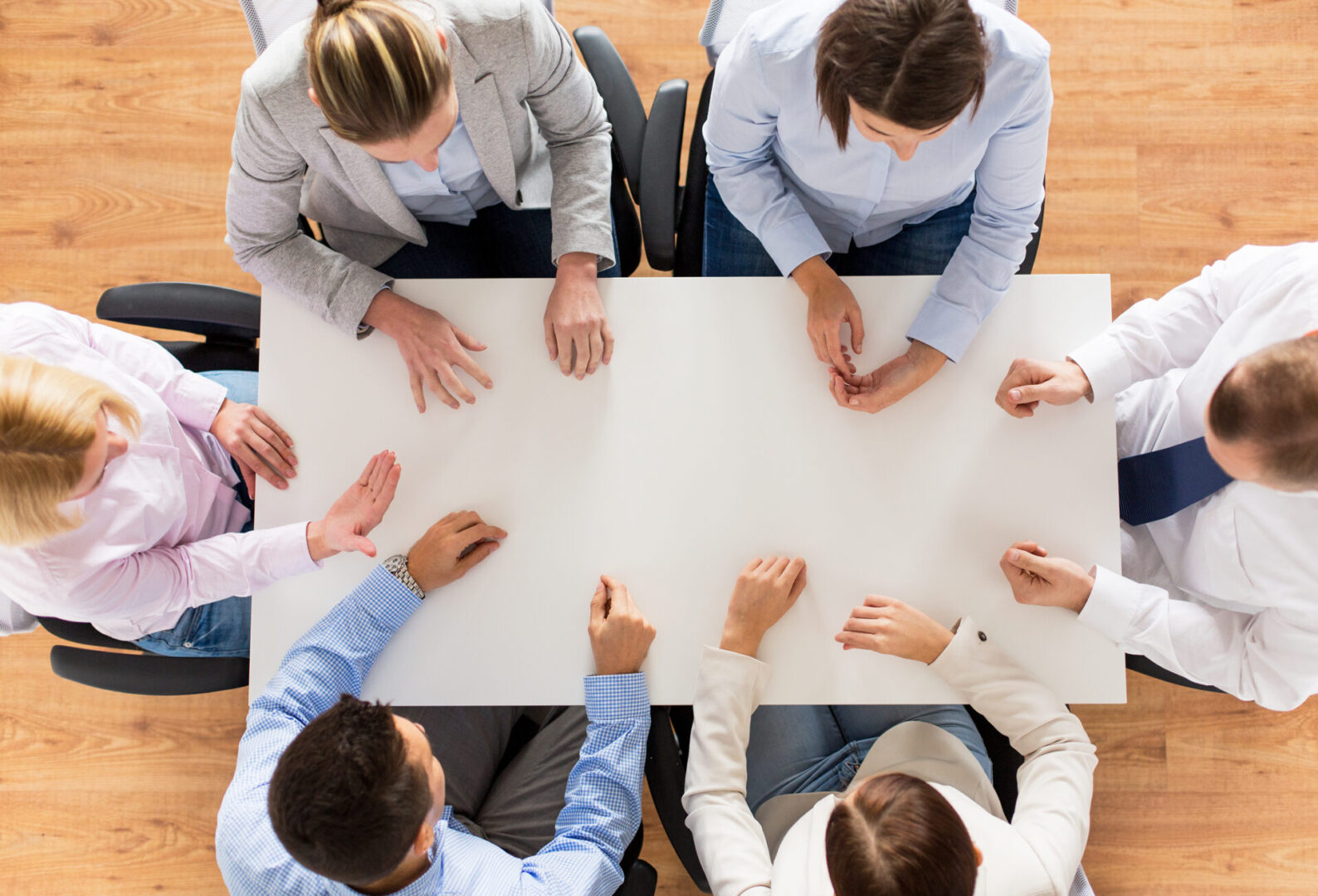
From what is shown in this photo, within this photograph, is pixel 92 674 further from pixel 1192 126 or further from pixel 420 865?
pixel 1192 126

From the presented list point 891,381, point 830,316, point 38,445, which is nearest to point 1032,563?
point 891,381

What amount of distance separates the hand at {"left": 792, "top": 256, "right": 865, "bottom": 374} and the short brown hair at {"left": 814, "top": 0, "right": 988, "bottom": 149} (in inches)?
11.3

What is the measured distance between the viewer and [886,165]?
44.9 inches

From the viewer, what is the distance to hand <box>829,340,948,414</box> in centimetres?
112

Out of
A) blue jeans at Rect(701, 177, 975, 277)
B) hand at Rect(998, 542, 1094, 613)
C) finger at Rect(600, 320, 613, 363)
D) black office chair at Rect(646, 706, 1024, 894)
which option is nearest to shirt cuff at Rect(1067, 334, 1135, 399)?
hand at Rect(998, 542, 1094, 613)

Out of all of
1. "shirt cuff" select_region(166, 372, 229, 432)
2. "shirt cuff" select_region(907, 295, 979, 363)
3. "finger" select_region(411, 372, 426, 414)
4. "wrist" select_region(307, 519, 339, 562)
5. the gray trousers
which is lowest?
the gray trousers

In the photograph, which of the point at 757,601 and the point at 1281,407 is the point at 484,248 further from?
the point at 1281,407

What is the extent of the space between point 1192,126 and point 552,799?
203 cm

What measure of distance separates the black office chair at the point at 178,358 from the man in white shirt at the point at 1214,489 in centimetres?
117

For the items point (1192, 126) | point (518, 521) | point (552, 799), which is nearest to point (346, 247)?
point (518, 521)

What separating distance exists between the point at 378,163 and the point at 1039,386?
0.99m

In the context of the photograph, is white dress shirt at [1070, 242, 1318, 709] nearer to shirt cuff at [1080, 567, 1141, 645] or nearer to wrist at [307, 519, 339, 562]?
shirt cuff at [1080, 567, 1141, 645]

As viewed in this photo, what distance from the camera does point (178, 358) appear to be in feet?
4.51

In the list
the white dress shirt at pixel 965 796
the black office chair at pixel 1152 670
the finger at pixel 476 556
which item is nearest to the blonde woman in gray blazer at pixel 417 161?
the finger at pixel 476 556
